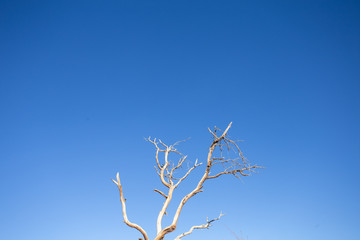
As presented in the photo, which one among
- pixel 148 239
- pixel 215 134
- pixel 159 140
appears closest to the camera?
pixel 148 239

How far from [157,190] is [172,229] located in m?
1.35

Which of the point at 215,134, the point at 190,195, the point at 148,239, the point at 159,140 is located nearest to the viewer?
the point at 148,239

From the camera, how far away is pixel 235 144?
8.49 m

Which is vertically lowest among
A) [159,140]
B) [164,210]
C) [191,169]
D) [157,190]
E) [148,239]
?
[148,239]

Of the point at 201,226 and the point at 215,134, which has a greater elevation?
the point at 215,134

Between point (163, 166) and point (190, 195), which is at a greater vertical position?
point (163, 166)

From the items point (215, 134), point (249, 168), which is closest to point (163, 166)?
point (215, 134)

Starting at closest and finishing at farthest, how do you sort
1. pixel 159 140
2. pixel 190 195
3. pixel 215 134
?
pixel 190 195, pixel 215 134, pixel 159 140

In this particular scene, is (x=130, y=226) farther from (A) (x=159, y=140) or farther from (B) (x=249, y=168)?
(B) (x=249, y=168)

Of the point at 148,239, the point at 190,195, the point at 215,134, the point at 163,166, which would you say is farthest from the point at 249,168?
the point at 148,239

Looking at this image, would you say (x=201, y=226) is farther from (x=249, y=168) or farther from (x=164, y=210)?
(x=249, y=168)

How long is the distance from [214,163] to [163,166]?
5.75 ft

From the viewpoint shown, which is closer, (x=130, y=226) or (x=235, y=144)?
(x=130, y=226)

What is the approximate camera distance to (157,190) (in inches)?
316
